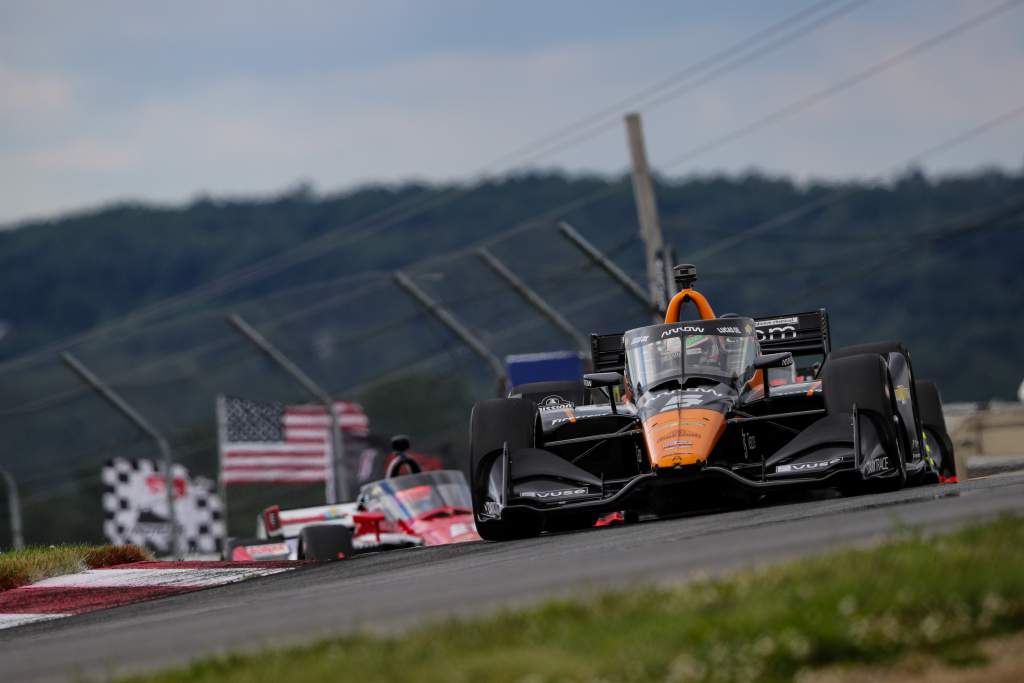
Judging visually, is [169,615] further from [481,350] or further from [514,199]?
[514,199]

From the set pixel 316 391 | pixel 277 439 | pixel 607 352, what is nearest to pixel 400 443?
pixel 316 391

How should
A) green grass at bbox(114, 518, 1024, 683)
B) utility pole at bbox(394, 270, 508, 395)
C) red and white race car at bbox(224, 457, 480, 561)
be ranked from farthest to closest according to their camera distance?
utility pole at bbox(394, 270, 508, 395) → red and white race car at bbox(224, 457, 480, 561) → green grass at bbox(114, 518, 1024, 683)

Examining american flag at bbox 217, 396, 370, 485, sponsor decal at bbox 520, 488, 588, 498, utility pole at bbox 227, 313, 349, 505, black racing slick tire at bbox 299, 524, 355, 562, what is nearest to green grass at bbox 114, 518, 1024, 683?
sponsor decal at bbox 520, 488, 588, 498

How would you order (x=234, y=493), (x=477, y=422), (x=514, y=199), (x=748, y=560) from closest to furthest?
(x=748, y=560) < (x=477, y=422) < (x=234, y=493) < (x=514, y=199)

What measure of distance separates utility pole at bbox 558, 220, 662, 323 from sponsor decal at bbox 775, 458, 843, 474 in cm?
932

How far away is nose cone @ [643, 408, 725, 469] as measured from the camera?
1019 centimetres

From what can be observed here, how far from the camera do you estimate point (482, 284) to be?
19984mm

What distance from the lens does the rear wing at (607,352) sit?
13.0 meters

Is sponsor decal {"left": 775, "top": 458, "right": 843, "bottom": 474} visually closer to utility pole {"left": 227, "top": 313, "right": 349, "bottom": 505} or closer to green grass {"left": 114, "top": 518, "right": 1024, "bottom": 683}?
green grass {"left": 114, "top": 518, "right": 1024, "bottom": 683}

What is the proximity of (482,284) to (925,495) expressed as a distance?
443 inches

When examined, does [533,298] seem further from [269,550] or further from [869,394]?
[869,394]

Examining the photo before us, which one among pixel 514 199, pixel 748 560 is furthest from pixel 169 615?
Result: pixel 514 199

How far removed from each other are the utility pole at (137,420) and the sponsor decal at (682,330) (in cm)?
816

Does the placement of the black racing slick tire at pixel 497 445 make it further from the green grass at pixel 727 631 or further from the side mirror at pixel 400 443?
the green grass at pixel 727 631
